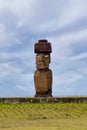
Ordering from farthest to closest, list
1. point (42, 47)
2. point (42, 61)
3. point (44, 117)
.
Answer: point (42, 61) → point (42, 47) → point (44, 117)

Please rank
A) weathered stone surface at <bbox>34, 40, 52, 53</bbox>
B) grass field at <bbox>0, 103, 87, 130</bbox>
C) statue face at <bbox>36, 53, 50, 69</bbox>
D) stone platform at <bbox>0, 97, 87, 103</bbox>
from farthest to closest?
1. statue face at <bbox>36, 53, 50, 69</bbox>
2. weathered stone surface at <bbox>34, 40, 52, 53</bbox>
3. stone platform at <bbox>0, 97, 87, 103</bbox>
4. grass field at <bbox>0, 103, 87, 130</bbox>

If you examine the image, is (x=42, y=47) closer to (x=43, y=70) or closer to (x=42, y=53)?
(x=42, y=53)

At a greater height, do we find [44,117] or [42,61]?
[42,61]

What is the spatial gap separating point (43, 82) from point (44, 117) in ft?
31.7

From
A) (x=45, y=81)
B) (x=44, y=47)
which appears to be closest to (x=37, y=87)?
(x=45, y=81)

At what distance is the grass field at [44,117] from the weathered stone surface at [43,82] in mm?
4721

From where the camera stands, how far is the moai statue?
29.0 m

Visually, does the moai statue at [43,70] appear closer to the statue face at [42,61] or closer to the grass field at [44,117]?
the statue face at [42,61]

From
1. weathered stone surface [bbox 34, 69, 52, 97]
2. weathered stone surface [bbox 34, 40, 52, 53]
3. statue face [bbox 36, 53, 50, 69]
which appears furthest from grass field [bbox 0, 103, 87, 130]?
weathered stone surface [bbox 34, 40, 52, 53]

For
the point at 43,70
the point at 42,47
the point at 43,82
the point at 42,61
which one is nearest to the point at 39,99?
the point at 43,82

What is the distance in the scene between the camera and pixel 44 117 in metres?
19.5

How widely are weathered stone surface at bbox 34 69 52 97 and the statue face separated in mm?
340

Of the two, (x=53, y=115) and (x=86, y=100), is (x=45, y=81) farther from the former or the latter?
(x=53, y=115)

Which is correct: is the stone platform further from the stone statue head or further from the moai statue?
the stone statue head
